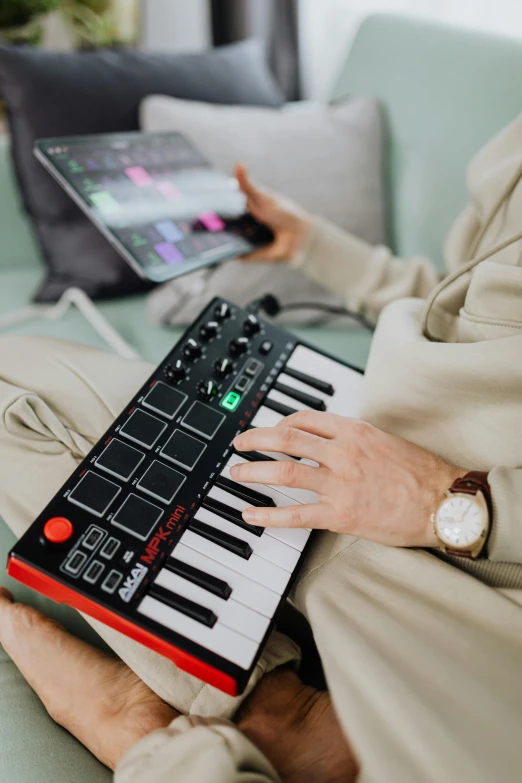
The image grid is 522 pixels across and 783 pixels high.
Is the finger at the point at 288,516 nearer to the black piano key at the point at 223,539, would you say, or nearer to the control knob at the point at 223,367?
the black piano key at the point at 223,539

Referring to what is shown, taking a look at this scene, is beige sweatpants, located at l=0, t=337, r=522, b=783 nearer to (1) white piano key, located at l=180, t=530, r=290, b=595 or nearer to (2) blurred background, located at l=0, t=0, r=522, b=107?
(1) white piano key, located at l=180, t=530, r=290, b=595

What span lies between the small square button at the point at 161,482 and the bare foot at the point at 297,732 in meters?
0.21

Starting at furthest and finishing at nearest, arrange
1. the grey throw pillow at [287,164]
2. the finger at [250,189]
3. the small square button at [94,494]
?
the grey throw pillow at [287,164]
the finger at [250,189]
the small square button at [94,494]

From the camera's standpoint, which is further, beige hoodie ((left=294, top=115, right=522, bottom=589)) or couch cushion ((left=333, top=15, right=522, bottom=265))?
couch cushion ((left=333, top=15, right=522, bottom=265))

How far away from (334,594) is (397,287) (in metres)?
0.60

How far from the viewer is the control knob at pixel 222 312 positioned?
0.80 meters

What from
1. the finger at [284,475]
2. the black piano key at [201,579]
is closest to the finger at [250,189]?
the finger at [284,475]

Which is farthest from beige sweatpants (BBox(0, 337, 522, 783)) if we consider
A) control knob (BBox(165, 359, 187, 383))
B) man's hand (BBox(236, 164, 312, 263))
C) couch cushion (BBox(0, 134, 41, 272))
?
couch cushion (BBox(0, 134, 41, 272))

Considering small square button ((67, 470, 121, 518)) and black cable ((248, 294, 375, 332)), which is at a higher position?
small square button ((67, 470, 121, 518))

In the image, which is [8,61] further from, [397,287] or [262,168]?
[397,287]

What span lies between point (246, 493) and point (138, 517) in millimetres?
116

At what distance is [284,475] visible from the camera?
607 millimetres

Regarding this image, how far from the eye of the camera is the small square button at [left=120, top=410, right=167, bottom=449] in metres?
0.63

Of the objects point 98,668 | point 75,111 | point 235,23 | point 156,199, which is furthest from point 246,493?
point 235,23
